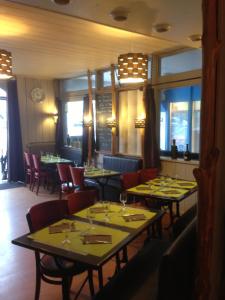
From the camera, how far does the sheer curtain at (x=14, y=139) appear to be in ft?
24.4

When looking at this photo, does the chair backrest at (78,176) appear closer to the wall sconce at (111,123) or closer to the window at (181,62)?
the wall sconce at (111,123)

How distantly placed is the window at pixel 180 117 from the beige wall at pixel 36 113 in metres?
3.63

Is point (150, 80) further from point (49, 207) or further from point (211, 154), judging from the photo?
point (211, 154)

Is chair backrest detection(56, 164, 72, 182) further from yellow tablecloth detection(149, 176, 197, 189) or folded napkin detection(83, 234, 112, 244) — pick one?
folded napkin detection(83, 234, 112, 244)

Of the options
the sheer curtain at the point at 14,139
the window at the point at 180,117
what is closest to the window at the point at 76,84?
the sheer curtain at the point at 14,139

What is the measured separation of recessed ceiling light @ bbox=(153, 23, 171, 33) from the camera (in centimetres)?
298

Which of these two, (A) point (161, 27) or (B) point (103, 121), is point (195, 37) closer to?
(A) point (161, 27)

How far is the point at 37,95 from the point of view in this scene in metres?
7.99

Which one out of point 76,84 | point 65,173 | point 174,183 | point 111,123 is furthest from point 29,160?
point 174,183

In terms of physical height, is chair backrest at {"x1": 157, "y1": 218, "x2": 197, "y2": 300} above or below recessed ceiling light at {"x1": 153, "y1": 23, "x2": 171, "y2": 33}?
below

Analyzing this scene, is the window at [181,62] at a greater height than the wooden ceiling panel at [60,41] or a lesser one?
lesser

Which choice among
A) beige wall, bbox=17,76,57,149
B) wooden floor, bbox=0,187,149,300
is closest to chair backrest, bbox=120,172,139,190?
wooden floor, bbox=0,187,149,300

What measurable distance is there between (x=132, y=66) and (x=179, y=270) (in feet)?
6.51

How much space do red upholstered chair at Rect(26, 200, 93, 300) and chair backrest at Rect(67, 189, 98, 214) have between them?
118 millimetres
